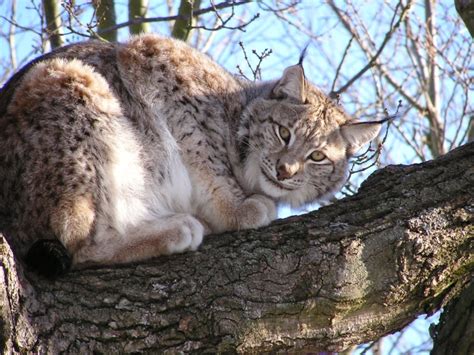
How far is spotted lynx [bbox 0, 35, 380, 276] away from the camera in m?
4.39

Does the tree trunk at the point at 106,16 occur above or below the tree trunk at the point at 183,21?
above

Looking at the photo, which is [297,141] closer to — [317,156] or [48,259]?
[317,156]

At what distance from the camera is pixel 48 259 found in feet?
12.6

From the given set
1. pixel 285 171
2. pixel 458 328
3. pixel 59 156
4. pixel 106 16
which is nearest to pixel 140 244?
pixel 59 156

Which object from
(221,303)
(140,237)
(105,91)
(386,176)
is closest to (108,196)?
(140,237)

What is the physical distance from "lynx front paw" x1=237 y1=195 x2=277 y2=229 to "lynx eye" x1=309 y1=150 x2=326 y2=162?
59cm

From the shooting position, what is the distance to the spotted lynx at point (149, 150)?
4.39 metres

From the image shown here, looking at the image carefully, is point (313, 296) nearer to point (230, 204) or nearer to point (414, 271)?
point (414, 271)

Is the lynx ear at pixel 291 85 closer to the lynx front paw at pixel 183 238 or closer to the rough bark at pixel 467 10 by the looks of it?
the rough bark at pixel 467 10

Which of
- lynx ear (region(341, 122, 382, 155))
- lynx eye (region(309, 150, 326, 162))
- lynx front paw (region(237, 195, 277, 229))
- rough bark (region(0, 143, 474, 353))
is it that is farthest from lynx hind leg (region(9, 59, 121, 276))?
lynx ear (region(341, 122, 382, 155))

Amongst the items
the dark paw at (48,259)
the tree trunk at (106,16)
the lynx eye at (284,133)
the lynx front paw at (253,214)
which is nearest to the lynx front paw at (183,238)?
the lynx front paw at (253,214)

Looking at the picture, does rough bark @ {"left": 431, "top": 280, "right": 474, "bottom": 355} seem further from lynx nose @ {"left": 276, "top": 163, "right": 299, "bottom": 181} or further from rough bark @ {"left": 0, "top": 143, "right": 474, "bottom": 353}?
lynx nose @ {"left": 276, "top": 163, "right": 299, "bottom": 181}

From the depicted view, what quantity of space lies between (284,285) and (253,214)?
3.50 ft

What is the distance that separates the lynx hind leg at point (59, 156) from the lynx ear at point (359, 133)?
182 centimetres
